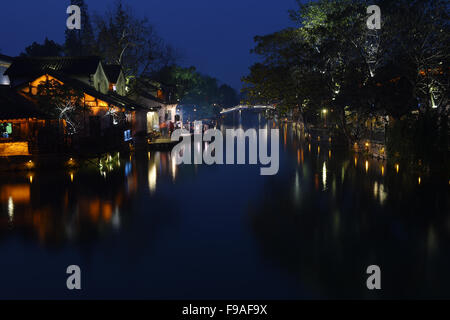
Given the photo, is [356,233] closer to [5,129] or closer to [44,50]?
[5,129]

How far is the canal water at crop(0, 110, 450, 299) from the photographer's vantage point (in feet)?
26.7

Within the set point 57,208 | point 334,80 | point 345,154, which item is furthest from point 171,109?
point 57,208

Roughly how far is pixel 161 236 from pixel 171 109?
5349cm

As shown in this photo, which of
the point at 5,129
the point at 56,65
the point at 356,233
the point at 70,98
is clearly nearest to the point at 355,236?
the point at 356,233

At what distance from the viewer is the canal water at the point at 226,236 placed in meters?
8.14

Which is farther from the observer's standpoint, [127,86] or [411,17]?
[127,86]

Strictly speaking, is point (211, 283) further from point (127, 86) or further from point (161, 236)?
point (127, 86)

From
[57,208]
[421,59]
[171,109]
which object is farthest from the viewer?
[171,109]

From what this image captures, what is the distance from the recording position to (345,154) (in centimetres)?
3117

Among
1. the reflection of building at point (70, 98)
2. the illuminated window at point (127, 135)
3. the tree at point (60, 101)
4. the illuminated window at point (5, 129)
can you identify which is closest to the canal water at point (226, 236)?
the reflection of building at point (70, 98)

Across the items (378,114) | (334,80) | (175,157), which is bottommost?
(175,157)

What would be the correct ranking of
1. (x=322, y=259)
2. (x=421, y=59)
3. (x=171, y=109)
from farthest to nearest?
(x=171, y=109) → (x=421, y=59) → (x=322, y=259)

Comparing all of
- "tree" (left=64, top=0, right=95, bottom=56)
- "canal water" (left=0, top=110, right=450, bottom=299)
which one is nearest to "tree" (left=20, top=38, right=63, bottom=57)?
"tree" (left=64, top=0, right=95, bottom=56)

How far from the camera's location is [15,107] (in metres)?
27.7
